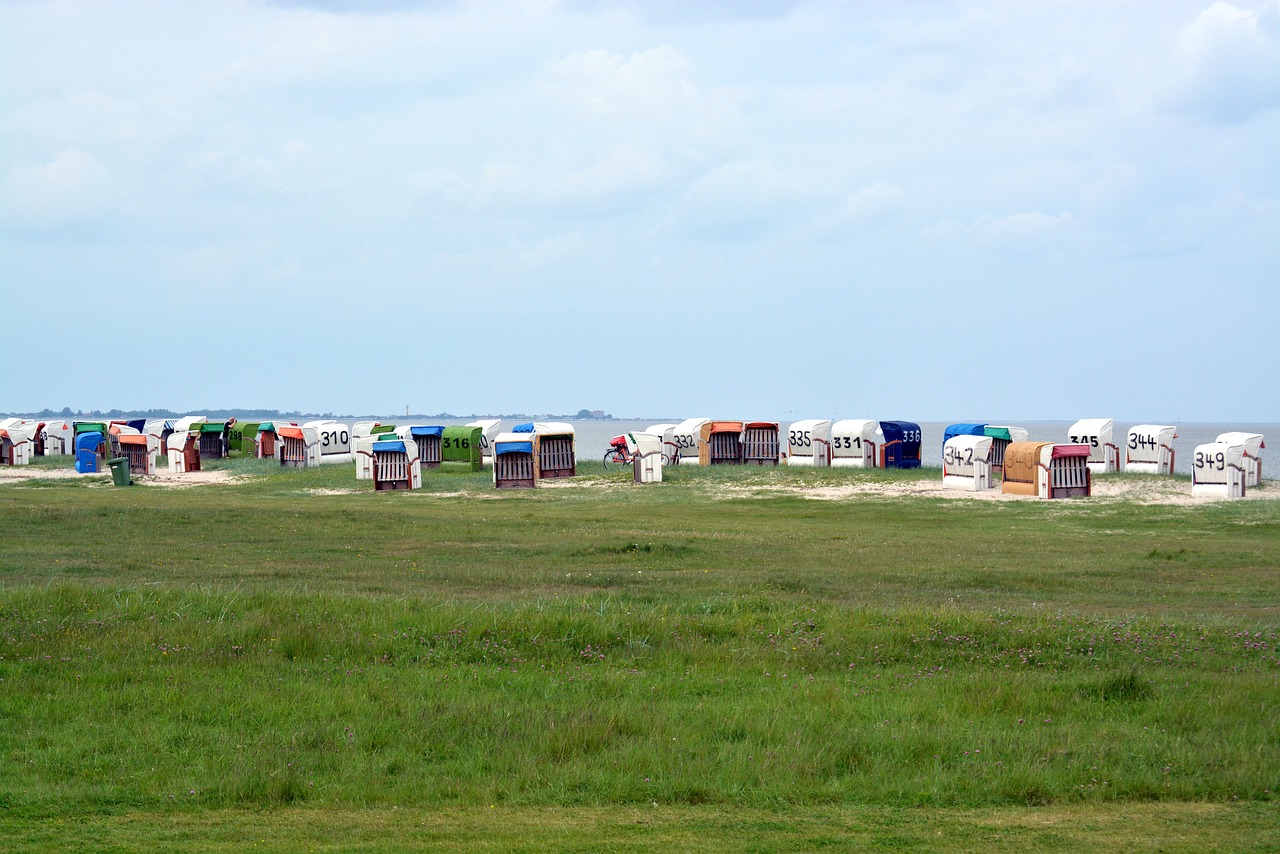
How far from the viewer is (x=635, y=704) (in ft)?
31.1

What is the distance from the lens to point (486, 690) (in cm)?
1005

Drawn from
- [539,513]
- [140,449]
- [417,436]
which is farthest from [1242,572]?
[140,449]

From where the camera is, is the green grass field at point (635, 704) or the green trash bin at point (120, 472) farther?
the green trash bin at point (120, 472)

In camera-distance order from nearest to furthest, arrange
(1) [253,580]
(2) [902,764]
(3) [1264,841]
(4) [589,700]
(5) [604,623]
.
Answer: (3) [1264,841] → (2) [902,764] → (4) [589,700] → (5) [604,623] → (1) [253,580]

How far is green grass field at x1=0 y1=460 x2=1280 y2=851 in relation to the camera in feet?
23.0

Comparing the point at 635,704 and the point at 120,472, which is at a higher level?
the point at 120,472

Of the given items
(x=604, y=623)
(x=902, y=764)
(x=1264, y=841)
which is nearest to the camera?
(x=1264, y=841)

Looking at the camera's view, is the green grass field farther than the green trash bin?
No

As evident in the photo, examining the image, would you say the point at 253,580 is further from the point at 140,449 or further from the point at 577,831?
the point at 140,449

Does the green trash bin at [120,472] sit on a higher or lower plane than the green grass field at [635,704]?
higher

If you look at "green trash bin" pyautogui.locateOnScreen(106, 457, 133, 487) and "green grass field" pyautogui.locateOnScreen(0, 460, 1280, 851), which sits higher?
"green trash bin" pyautogui.locateOnScreen(106, 457, 133, 487)

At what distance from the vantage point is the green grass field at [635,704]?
7.02 m

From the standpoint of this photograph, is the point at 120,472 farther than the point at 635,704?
Yes

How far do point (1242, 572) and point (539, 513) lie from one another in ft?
56.7
